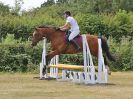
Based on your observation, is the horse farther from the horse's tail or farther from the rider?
the rider

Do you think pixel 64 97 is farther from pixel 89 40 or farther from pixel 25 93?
pixel 89 40

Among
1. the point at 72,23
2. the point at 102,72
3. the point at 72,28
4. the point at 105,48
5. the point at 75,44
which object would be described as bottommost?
the point at 102,72

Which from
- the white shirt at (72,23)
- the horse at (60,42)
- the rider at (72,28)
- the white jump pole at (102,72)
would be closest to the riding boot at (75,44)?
the rider at (72,28)

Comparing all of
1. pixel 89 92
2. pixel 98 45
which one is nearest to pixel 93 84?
pixel 98 45

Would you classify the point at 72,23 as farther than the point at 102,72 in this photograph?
Yes

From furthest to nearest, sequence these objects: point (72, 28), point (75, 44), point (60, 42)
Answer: point (60, 42) → point (75, 44) → point (72, 28)

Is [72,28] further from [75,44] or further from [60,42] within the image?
[60,42]

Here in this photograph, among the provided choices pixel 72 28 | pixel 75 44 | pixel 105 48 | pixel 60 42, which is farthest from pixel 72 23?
pixel 105 48

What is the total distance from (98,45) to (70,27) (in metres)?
1.18

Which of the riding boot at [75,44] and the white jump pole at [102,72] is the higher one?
the riding boot at [75,44]

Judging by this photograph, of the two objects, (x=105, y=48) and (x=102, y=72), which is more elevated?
(x=105, y=48)

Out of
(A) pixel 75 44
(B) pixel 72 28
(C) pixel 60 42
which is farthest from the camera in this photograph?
(C) pixel 60 42

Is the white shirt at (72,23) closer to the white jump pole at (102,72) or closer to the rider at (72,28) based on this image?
the rider at (72,28)

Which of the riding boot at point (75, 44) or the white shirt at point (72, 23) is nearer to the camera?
the white shirt at point (72, 23)
